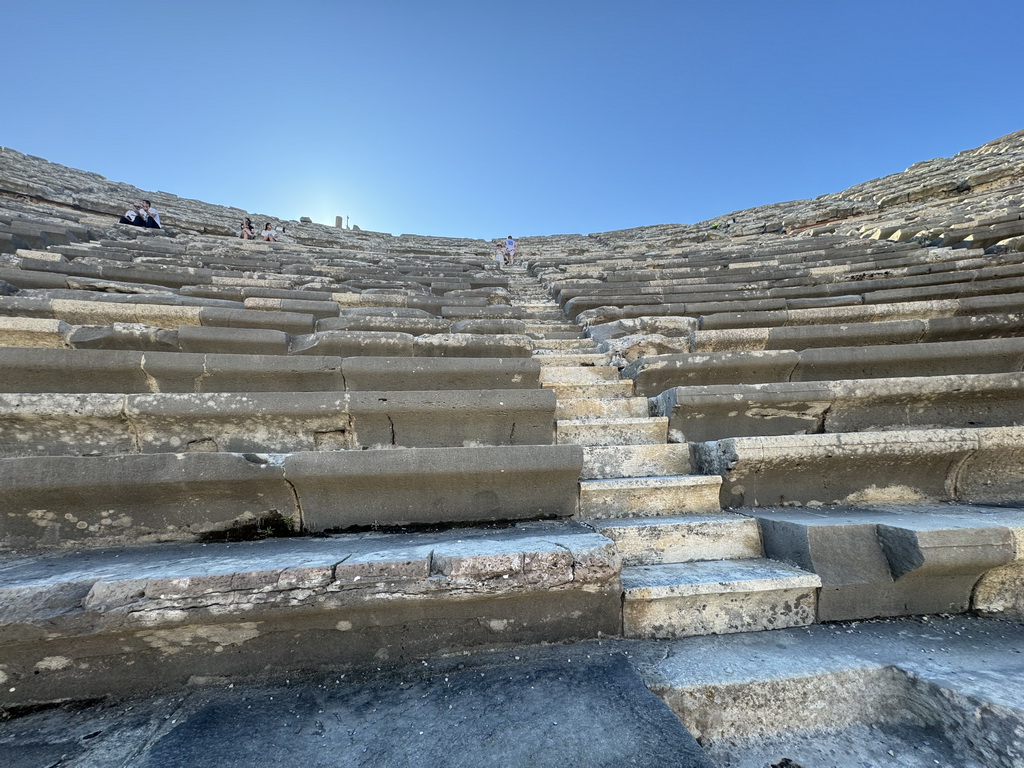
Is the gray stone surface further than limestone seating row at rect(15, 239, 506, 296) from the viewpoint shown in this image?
No

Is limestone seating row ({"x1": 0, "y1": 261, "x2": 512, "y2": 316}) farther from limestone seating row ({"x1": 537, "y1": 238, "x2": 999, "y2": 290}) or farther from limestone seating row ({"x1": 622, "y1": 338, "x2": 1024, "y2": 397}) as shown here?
limestone seating row ({"x1": 622, "y1": 338, "x2": 1024, "y2": 397})

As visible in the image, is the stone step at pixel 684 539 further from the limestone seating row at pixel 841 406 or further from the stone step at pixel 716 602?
the limestone seating row at pixel 841 406

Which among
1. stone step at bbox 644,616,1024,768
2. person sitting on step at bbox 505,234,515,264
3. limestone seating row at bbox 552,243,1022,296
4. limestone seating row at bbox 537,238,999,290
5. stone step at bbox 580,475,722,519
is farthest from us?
person sitting on step at bbox 505,234,515,264

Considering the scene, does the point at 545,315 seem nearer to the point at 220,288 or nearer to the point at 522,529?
the point at 522,529

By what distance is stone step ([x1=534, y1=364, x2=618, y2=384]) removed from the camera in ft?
9.09

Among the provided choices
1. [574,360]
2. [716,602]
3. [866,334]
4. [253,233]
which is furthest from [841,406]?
[253,233]

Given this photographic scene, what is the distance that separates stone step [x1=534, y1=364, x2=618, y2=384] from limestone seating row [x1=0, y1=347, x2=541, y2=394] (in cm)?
26

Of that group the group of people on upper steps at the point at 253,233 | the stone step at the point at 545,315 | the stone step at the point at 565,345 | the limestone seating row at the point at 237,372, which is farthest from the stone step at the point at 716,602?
the group of people on upper steps at the point at 253,233

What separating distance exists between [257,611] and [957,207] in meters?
10.9

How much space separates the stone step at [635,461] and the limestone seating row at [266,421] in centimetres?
29

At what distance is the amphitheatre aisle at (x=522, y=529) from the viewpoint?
45.3 inches

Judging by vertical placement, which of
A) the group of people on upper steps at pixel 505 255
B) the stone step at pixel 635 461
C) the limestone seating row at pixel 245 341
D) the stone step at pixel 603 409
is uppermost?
the group of people on upper steps at pixel 505 255

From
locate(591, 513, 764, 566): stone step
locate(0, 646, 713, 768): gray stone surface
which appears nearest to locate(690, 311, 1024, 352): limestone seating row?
locate(591, 513, 764, 566): stone step

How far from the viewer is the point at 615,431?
2.25 meters
